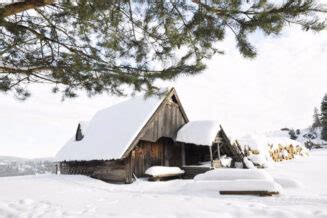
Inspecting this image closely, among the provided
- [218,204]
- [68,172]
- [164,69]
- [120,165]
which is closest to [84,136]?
[68,172]

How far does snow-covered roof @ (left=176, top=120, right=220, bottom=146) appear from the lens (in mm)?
18641

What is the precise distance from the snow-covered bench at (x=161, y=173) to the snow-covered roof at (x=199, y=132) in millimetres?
1941

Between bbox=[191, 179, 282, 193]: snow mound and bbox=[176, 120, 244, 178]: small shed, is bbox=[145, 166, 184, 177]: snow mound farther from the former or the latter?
bbox=[191, 179, 282, 193]: snow mound

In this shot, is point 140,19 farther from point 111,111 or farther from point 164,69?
point 111,111

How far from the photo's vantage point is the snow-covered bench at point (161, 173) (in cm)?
1705

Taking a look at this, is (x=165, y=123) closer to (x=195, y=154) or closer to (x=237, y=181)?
(x=195, y=154)

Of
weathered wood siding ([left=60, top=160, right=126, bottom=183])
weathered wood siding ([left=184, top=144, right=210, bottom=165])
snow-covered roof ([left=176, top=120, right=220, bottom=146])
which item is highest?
snow-covered roof ([left=176, top=120, right=220, bottom=146])

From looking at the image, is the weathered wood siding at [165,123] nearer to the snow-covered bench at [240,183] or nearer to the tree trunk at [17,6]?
the snow-covered bench at [240,183]

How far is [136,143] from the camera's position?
17.0m

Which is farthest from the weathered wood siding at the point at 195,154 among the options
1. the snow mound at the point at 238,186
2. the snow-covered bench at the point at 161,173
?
the snow mound at the point at 238,186

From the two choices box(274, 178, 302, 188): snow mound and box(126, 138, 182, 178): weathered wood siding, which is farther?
box(126, 138, 182, 178): weathered wood siding

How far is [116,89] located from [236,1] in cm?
343

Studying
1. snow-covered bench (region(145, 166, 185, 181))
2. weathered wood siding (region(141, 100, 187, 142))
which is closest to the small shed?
weathered wood siding (region(141, 100, 187, 142))

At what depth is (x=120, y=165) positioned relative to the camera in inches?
677
